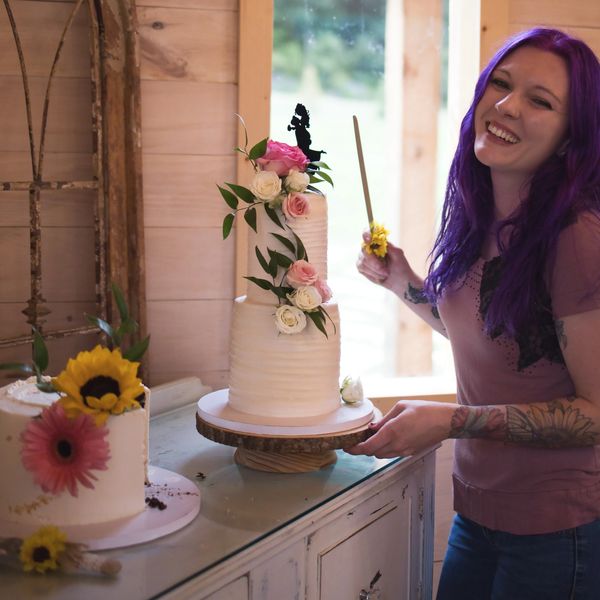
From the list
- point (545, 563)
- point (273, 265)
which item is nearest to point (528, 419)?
point (545, 563)

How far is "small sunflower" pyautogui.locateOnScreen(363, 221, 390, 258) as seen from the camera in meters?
1.73

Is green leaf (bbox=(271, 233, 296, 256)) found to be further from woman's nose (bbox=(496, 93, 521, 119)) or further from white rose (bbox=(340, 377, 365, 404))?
woman's nose (bbox=(496, 93, 521, 119))

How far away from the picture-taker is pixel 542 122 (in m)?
1.36

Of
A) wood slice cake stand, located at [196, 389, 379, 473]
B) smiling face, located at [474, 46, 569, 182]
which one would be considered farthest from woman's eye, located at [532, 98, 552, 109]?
wood slice cake stand, located at [196, 389, 379, 473]

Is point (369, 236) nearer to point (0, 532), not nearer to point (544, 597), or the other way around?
point (544, 597)

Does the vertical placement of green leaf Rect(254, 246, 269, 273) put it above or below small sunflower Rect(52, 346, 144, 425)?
above

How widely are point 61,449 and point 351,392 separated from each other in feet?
1.73

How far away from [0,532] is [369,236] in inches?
36.1

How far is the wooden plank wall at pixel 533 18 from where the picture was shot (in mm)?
2012

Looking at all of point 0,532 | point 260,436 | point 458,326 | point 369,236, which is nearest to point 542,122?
point 458,326

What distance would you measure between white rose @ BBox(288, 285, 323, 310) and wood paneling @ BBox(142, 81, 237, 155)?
0.64m

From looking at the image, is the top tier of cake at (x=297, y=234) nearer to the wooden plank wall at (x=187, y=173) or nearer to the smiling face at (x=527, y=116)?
the smiling face at (x=527, y=116)

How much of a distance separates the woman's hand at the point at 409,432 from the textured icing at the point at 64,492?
36 cm

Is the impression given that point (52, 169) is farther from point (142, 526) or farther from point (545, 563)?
point (545, 563)
